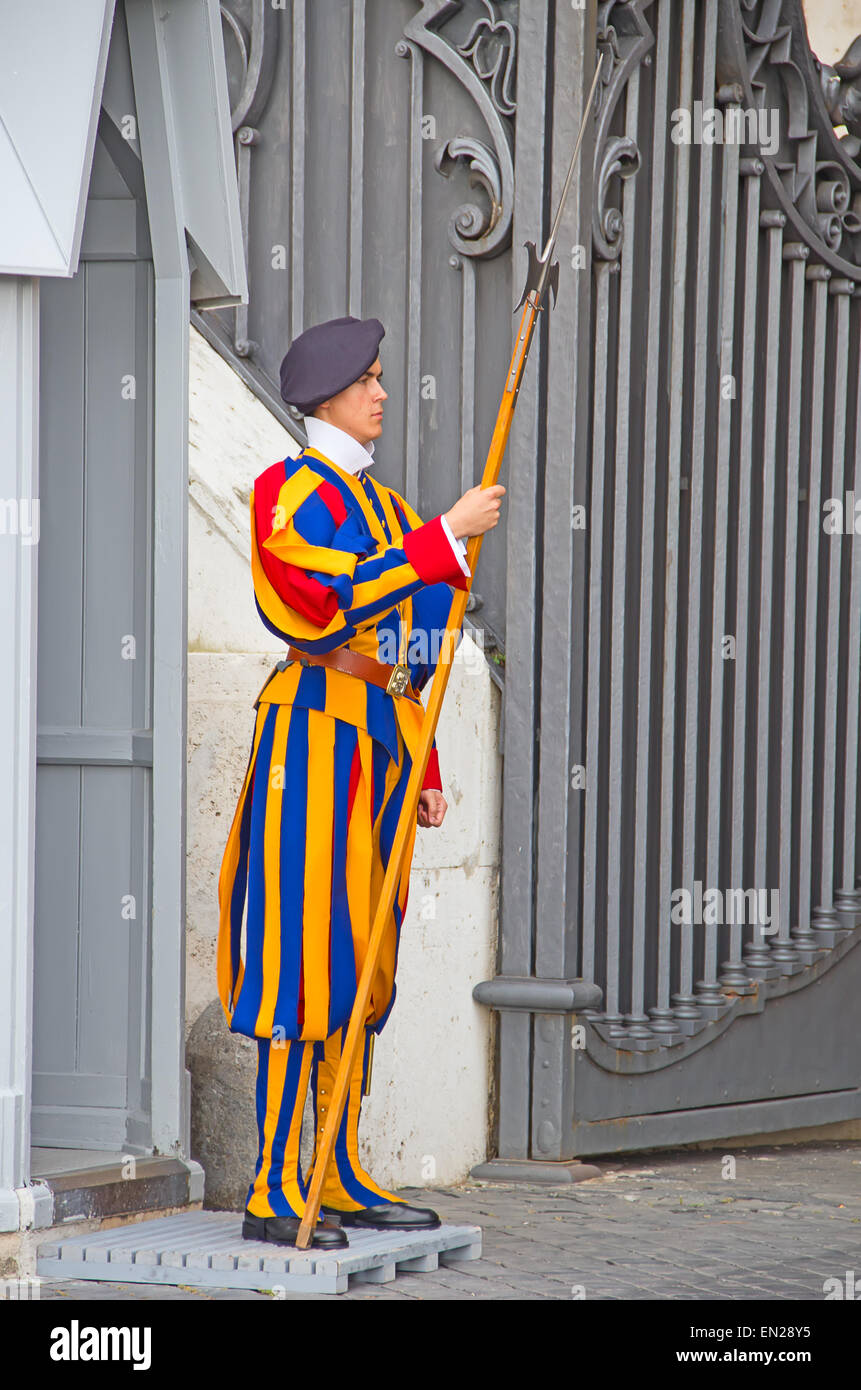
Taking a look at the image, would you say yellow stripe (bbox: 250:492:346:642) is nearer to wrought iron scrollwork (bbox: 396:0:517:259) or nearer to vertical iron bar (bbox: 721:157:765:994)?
wrought iron scrollwork (bbox: 396:0:517:259)

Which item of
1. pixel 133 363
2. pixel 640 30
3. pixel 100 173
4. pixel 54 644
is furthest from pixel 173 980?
pixel 640 30

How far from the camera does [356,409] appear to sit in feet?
13.9

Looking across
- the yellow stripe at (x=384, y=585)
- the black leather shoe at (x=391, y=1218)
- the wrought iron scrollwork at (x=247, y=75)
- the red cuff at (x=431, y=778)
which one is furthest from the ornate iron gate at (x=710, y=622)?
the yellow stripe at (x=384, y=585)

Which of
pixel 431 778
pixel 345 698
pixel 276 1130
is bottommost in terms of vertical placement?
pixel 276 1130

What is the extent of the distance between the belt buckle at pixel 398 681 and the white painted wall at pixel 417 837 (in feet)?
3.22

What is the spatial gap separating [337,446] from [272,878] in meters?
0.89

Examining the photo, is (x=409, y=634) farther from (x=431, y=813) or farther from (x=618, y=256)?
(x=618, y=256)

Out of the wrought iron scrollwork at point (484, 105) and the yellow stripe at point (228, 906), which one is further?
the wrought iron scrollwork at point (484, 105)

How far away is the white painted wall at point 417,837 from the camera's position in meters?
5.08

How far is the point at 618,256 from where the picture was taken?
5.65 metres

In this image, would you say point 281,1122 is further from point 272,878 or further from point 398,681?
point 398,681

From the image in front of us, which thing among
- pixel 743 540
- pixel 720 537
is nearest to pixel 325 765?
pixel 720 537

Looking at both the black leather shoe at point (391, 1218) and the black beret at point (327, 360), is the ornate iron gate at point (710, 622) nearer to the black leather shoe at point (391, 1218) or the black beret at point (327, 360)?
the black leather shoe at point (391, 1218)

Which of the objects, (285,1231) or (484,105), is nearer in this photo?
(285,1231)
